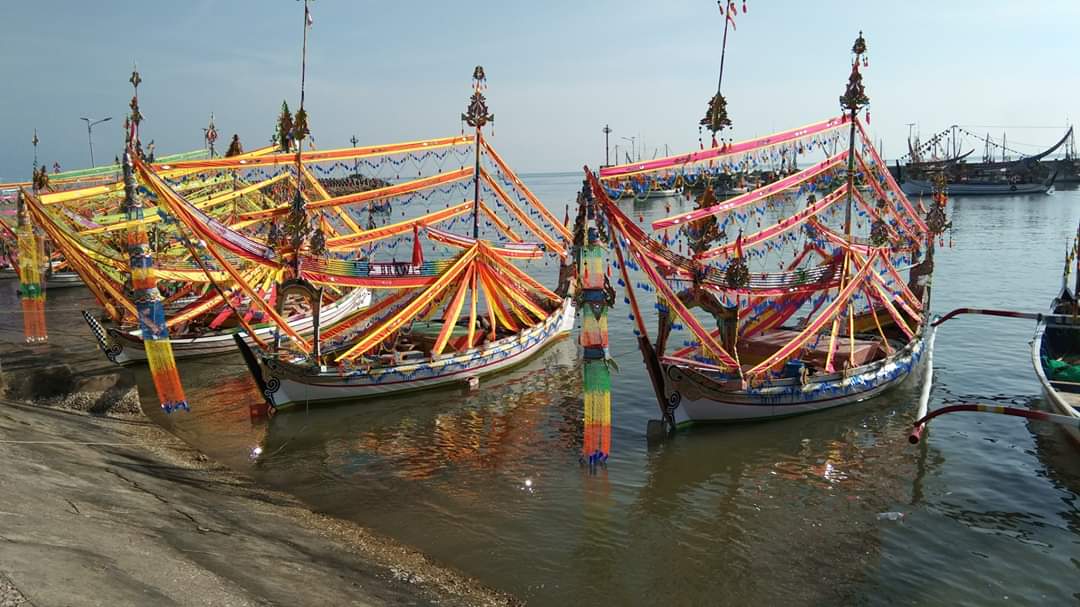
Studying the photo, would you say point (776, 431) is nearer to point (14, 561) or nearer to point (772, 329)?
point (772, 329)

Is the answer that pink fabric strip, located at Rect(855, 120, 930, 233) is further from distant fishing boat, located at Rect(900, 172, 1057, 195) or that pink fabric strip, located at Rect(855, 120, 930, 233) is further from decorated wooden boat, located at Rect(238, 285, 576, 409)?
distant fishing boat, located at Rect(900, 172, 1057, 195)

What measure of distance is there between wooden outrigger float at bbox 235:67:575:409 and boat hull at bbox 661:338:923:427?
6.91m

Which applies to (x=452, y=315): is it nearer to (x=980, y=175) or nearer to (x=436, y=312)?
(x=436, y=312)

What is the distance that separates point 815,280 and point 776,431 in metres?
4.28

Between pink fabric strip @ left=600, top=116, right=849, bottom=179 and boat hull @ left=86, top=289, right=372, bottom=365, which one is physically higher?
pink fabric strip @ left=600, top=116, right=849, bottom=179

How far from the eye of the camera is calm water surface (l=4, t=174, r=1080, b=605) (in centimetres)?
1118

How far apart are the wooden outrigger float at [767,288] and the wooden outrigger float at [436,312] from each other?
5.58 m

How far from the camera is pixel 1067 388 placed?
16.7 metres

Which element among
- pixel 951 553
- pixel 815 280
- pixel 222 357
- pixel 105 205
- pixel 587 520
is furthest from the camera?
pixel 105 205

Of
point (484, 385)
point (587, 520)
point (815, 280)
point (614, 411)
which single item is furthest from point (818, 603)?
point (484, 385)

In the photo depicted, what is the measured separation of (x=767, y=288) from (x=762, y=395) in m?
2.58

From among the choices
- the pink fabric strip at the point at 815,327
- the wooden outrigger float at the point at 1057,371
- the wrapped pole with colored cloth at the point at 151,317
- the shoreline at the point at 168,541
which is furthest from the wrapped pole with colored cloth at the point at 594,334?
the wrapped pole with colored cloth at the point at 151,317

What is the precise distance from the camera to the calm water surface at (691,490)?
11.2 m

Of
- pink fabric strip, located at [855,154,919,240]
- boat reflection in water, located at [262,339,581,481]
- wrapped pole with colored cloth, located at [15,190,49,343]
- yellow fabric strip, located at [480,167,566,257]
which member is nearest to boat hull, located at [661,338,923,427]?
boat reflection in water, located at [262,339,581,481]
